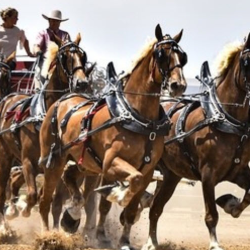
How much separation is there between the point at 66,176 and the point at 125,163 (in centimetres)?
208

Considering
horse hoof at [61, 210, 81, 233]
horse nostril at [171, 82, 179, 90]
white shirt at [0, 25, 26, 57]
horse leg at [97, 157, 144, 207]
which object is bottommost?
horse hoof at [61, 210, 81, 233]

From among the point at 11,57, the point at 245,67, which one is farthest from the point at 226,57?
the point at 11,57

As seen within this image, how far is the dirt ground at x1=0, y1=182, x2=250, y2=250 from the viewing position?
1062cm

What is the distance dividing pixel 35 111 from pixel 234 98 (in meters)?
2.58

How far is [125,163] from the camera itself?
8.33 metres

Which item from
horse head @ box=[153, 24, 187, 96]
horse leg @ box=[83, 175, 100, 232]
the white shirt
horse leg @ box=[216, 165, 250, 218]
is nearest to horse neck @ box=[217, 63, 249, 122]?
horse leg @ box=[216, 165, 250, 218]

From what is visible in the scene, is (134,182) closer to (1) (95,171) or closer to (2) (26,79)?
(1) (95,171)

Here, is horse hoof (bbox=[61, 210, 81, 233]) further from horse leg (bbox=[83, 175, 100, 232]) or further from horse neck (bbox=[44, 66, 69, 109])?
horse neck (bbox=[44, 66, 69, 109])

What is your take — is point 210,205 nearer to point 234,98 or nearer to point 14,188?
point 234,98

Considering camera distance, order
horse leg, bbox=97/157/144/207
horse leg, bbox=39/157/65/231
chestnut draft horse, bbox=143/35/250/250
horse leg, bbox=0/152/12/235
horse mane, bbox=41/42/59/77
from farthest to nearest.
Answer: horse leg, bbox=0/152/12/235 < horse mane, bbox=41/42/59/77 < horse leg, bbox=39/157/65/231 < chestnut draft horse, bbox=143/35/250/250 < horse leg, bbox=97/157/144/207

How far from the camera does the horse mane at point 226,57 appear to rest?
31.3 feet

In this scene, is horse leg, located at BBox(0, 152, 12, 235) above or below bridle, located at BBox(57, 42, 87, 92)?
below

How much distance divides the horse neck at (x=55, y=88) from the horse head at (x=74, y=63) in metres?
0.28

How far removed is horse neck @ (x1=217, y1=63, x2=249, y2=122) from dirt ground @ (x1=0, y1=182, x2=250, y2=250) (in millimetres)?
1811
